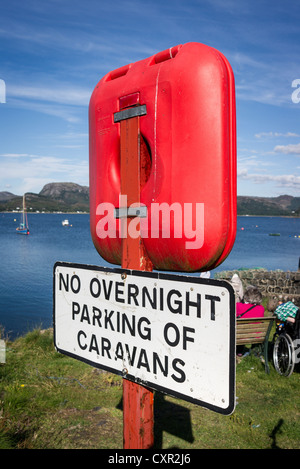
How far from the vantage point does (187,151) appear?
1.85m

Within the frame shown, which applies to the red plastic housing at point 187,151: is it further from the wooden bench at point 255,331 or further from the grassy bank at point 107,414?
the wooden bench at point 255,331

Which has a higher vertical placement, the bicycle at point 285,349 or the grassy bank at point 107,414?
the bicycle at point 285,349

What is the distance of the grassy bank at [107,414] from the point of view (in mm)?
4371

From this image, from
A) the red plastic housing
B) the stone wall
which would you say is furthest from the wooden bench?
the stone wall

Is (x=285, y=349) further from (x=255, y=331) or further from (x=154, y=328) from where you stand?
(x=154, y=328)

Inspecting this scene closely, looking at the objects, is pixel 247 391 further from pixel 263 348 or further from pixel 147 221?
pixel 147 221

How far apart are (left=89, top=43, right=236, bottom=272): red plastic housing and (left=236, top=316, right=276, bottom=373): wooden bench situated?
4.84m

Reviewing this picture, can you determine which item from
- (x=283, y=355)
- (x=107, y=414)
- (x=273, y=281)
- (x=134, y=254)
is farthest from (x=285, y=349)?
(x=273, y=281)

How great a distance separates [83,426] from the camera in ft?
15.3

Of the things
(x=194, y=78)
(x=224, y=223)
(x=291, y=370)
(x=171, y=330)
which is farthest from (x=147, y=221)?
(x=291, y=370)

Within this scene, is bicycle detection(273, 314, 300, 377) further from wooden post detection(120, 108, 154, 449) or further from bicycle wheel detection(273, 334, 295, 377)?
wooden post detection(120, 108, 154, 449)

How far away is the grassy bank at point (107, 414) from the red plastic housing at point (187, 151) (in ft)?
10.6

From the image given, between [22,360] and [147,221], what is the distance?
5824 mm

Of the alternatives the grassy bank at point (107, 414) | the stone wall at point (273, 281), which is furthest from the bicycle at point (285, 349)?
the stone wall at point (273, 281)
